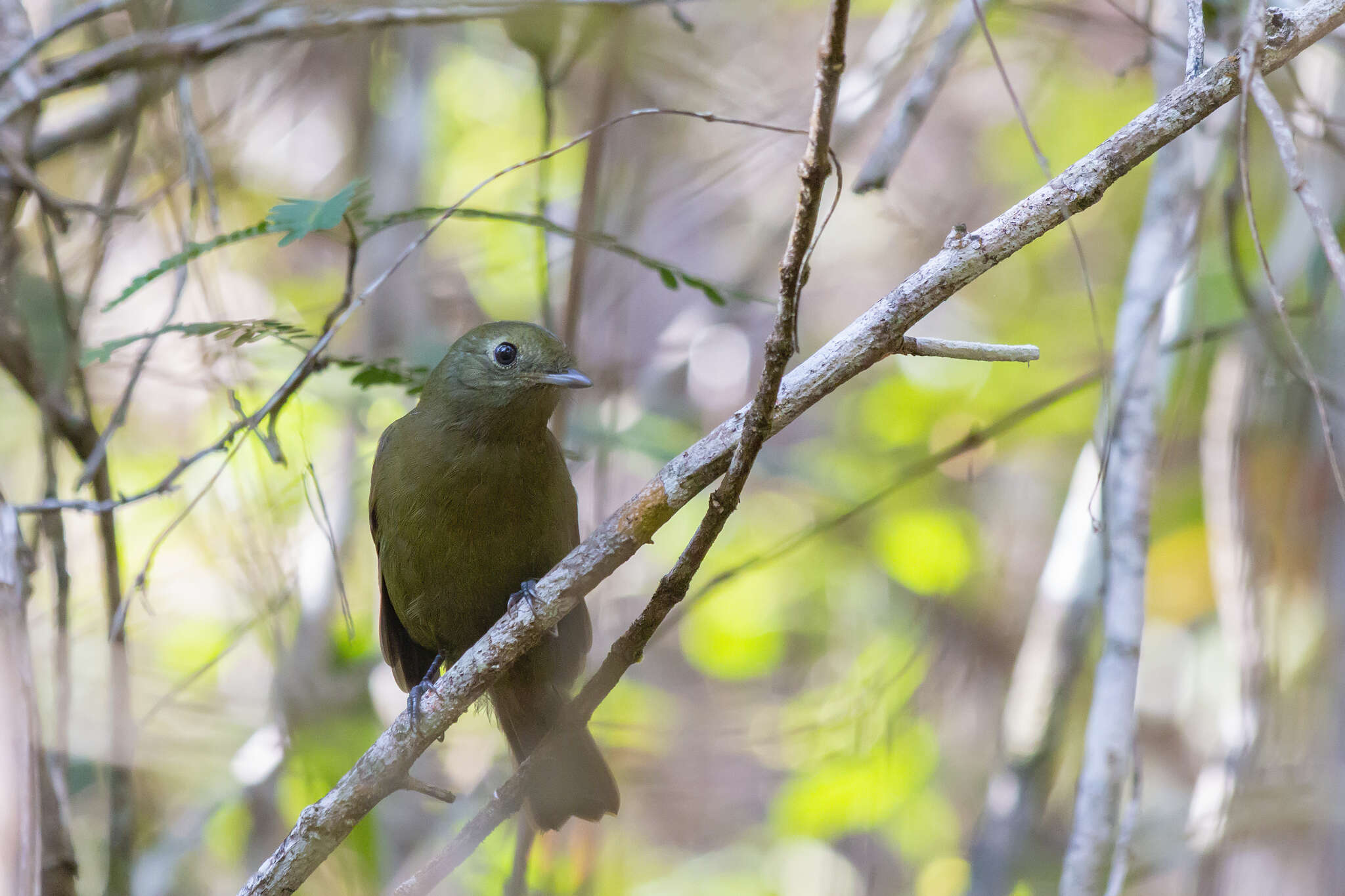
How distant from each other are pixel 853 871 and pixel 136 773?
3.63 m

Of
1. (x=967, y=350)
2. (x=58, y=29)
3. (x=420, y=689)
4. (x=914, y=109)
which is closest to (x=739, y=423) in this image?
(x=967, y=350)

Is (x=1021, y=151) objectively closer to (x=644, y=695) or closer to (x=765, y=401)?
(x=644, y=695)

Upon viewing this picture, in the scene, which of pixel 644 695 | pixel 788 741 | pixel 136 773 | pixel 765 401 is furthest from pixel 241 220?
pixel 765 401

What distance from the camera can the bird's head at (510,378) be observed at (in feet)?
12.2

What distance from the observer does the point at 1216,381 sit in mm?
4551

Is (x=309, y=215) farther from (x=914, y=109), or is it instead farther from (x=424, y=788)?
(x=914, y=109)

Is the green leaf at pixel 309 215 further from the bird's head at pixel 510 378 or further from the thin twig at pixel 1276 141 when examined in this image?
the thin twig at pixel 1276 141

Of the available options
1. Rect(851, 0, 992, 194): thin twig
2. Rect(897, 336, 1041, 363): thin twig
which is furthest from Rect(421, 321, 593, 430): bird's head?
Rect(897, 336, 1041, 363): thin twig

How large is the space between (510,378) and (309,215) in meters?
0.96

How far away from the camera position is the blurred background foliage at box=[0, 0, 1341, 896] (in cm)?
481

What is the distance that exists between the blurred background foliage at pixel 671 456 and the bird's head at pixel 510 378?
0.44m

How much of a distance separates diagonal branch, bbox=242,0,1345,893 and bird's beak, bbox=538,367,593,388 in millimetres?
934

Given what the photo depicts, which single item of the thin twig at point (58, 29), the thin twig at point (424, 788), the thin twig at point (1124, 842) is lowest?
the thin twig at point (1124, 842)

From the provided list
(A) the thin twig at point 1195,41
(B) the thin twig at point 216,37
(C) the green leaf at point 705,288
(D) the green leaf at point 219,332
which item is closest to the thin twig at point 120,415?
(D) the green leaf at point 219,332
